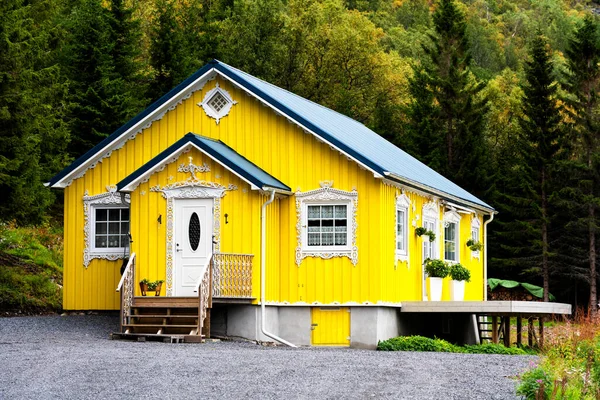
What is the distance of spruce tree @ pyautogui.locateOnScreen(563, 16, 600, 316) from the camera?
124 ft

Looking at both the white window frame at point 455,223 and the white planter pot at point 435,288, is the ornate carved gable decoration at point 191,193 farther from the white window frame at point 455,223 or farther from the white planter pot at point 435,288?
the white window frame at point 455,223

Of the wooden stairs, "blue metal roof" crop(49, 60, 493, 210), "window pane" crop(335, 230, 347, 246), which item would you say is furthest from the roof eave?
the wooden stairs

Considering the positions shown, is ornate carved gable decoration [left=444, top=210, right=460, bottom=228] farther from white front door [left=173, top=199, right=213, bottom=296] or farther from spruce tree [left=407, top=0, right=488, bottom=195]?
spruce tree [left=407, top=0, right=488, bottom=195]

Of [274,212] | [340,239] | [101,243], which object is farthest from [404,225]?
[101,243]

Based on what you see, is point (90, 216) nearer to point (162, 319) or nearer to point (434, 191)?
point (162, 319)

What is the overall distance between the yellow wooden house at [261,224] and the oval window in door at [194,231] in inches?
0.8

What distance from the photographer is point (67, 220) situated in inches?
928

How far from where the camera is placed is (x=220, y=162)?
20.8 m

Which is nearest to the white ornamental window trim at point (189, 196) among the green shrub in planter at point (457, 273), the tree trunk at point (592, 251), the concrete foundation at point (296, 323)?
the concrete foundation at point (296, 323)

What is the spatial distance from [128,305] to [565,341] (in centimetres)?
882

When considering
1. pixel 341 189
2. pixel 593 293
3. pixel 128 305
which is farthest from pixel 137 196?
pixel 593 293

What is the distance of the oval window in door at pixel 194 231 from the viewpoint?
21203 millimetres

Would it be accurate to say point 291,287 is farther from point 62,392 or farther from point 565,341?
point 62,392

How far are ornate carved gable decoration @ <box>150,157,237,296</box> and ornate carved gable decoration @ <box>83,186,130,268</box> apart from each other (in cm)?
216
